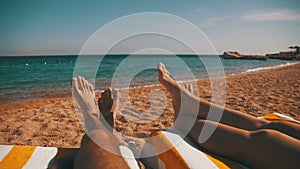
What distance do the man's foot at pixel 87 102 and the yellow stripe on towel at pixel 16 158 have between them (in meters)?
0.41

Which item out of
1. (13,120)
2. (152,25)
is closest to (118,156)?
(152,25)

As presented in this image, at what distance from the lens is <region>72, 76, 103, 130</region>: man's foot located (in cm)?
145

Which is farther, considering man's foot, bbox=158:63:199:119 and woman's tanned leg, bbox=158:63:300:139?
man's foot, bbox=158:63:199:119

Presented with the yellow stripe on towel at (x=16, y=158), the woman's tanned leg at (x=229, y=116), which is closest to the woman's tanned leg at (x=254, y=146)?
the woman's tanned leg at (x=229, y=116)

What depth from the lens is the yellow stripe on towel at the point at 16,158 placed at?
1.25 m

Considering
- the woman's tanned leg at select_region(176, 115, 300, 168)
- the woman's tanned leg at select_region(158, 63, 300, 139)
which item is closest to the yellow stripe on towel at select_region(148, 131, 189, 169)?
the woman's tanned leg at select_region(176, 115, 300, 168)

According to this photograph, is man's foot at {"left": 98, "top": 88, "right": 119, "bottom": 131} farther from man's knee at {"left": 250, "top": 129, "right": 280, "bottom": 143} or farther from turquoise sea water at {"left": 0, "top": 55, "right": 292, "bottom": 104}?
turquoise sea water at {"left": 0, "top": 55, "right": 292, "bottom": 104}

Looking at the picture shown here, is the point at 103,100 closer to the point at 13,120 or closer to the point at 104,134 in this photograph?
the point at 104,134

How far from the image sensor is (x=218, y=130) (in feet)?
3.98

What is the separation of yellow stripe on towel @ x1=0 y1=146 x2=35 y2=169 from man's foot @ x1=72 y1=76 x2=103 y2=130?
405 millimetres

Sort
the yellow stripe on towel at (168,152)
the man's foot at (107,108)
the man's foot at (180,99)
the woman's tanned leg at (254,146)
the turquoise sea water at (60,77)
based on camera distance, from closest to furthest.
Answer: the woman's tanned leg at (254,146) → the yellow stripe on towel at (168,152) → the man's foot at (180,99) → the man's foot at (107,108) → the turquoise sea water at (60,77)

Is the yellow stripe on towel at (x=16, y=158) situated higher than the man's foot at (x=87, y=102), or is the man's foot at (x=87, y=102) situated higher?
the man's foot at (x=87, y=102)

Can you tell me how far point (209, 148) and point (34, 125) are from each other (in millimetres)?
2317

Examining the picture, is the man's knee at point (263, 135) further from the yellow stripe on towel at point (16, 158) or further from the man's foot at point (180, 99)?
the yellow stripe on towel at point (16, 158)
